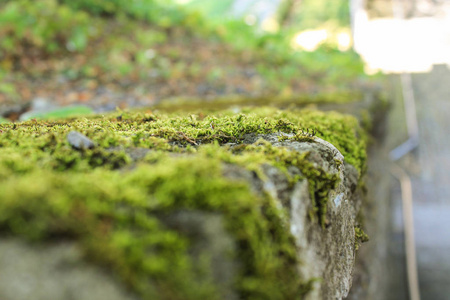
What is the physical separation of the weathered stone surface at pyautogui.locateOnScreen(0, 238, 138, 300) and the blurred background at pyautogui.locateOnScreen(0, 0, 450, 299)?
9.00 feet

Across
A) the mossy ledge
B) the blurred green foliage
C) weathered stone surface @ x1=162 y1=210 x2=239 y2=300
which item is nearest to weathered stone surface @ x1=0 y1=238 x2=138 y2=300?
the mossy ledge

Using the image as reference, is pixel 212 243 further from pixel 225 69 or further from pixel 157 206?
pixel 225 69

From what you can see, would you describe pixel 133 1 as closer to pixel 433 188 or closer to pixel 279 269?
pixel 279 269

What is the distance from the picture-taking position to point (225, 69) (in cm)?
644

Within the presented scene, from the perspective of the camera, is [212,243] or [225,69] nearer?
[212,243]

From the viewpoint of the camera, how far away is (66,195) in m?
0.77

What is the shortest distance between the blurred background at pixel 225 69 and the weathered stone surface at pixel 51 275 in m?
2.74

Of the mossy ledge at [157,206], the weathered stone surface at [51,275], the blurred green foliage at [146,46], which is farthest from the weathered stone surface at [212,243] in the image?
the blurred green foliage at [146,46]

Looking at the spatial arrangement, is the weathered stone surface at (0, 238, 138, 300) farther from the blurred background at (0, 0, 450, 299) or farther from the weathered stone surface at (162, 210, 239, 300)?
the blurred background at (0, 0, 450, 299)

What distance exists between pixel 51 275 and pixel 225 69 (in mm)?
6043

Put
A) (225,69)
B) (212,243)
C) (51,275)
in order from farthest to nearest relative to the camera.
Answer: (225,69)
(212,243)
(51,275)

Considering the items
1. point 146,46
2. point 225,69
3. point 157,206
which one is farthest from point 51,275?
point 146,46

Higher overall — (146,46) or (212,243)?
(146,46)

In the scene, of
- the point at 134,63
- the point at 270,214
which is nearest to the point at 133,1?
→ the point at 134,63
